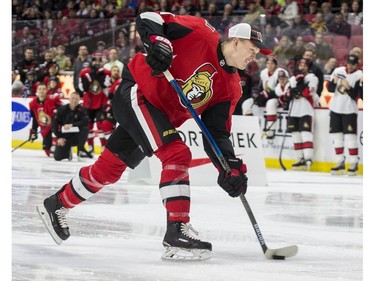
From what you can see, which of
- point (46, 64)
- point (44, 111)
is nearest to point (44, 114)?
point (44, 111)

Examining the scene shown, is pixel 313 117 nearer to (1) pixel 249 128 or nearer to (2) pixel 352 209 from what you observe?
(1) pixel 249 128

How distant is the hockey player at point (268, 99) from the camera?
39.8ft

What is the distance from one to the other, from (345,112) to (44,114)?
171 inches

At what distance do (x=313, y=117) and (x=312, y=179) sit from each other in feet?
5.14

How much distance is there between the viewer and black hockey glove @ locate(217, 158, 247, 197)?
4.36m

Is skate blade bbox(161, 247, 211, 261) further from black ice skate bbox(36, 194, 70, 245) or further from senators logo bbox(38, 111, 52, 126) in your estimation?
senators logo bbox(38, 111, 52, 126)

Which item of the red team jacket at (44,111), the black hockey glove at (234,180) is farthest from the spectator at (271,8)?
the black hockey glove at (234,180)

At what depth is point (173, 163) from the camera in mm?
4309

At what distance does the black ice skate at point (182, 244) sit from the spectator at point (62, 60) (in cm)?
1100

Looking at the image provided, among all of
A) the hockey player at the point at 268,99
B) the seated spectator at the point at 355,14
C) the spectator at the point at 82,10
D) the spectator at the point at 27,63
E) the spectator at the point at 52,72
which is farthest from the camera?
the spectator at the point at 82,10

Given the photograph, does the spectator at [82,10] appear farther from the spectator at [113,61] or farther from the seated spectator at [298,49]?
the seated spectator at [298,49]

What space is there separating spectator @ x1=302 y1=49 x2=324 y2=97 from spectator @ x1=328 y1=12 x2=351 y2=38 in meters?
0.40

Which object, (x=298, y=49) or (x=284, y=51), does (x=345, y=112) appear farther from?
(x=284, y=51)
